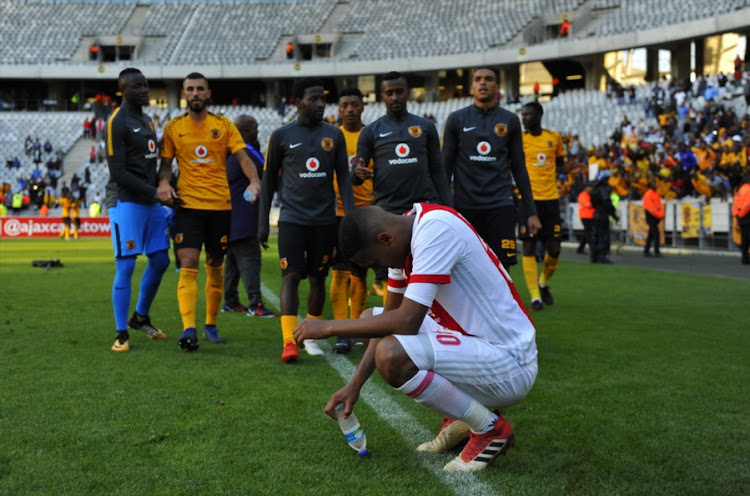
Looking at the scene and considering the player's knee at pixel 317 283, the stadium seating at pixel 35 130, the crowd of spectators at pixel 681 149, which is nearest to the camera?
the player's knee at pixel 317 283

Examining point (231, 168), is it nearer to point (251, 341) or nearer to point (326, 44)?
point (251, 341)

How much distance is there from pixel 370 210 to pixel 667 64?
139 feet

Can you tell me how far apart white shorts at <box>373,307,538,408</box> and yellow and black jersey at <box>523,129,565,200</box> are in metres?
6.03

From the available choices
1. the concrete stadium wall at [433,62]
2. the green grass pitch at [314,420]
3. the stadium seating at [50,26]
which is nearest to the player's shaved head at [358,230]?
the green grass pitch at [314,420]

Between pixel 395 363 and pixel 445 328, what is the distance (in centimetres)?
39

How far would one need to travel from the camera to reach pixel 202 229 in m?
6.49

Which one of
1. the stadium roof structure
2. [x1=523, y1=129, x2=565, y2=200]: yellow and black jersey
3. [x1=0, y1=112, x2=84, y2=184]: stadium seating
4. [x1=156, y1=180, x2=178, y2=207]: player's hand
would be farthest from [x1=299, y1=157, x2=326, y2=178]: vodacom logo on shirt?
[x1=0, y1=112, x2=84, y2=184]: stadium seating

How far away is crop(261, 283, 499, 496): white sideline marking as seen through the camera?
320cm

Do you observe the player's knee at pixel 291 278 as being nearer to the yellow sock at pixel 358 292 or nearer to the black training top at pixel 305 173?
the black training top at pixel 305 173

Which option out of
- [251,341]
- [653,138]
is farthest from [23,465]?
[653,138]

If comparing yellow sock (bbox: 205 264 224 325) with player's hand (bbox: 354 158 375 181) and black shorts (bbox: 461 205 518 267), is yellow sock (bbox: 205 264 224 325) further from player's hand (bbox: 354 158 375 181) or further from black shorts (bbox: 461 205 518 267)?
black shorts (bbox: 461 205 518 267)

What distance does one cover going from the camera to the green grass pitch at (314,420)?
325 centimetres

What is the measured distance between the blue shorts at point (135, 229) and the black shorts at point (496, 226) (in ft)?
8.00

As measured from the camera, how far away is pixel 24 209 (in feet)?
129
